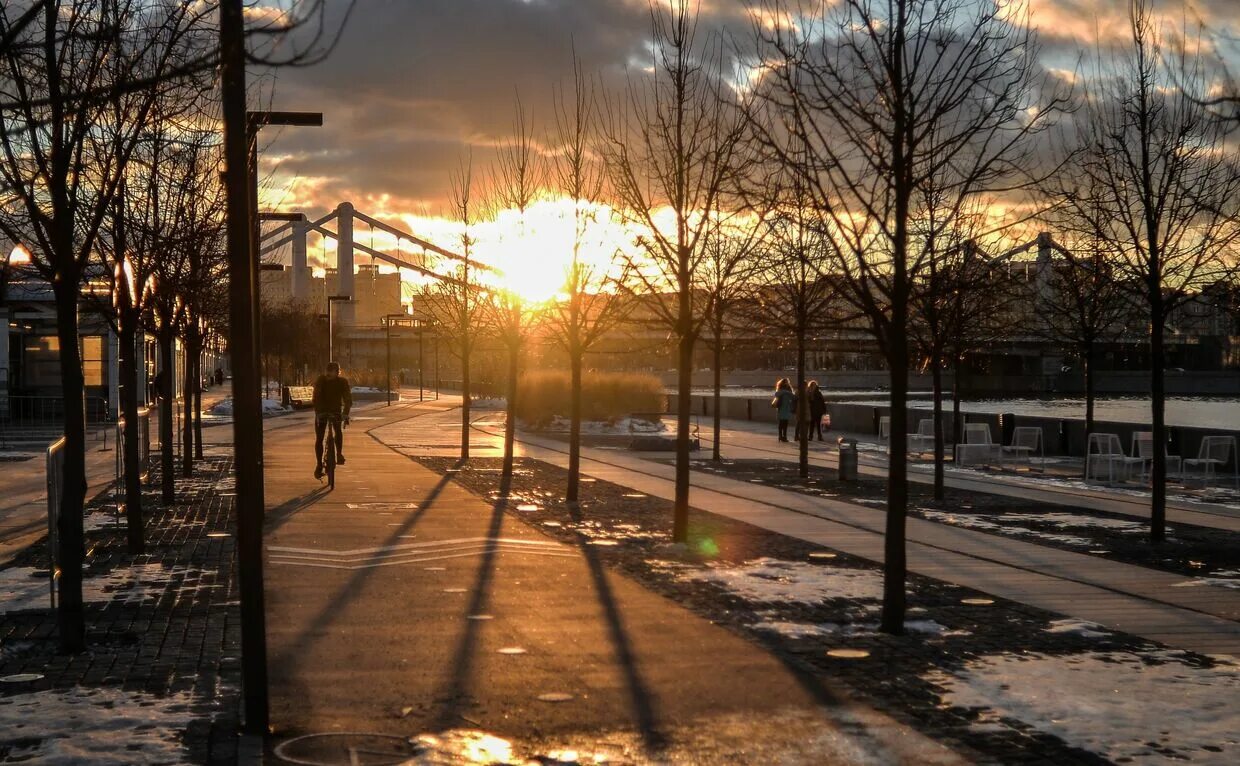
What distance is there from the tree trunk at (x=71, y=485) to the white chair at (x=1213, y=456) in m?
17.7

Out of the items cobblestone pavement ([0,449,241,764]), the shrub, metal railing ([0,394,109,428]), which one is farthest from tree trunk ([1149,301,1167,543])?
metal railing ([0,394,109,428])

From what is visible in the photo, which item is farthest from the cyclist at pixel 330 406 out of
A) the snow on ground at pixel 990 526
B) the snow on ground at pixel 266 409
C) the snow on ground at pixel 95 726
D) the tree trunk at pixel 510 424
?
the snow on ground at pixel 266 409

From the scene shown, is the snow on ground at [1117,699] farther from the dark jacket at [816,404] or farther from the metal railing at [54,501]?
the dark jacket at [816,404]

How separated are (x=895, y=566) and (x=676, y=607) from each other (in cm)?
167

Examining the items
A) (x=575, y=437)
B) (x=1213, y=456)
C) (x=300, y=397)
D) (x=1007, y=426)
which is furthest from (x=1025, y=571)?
(x=300, y=397)

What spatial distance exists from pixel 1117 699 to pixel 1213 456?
19176 mm

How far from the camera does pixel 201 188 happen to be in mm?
17516

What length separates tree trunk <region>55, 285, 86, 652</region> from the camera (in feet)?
25.1

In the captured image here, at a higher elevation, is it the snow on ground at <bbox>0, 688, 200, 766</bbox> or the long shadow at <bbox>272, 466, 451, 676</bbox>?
the snow on ground at <bbox>0, 688, 200, 766</bbox>

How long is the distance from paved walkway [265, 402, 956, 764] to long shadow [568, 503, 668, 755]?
0.06 ft

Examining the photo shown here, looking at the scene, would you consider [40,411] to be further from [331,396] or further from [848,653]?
[848,653]

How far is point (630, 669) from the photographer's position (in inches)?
295

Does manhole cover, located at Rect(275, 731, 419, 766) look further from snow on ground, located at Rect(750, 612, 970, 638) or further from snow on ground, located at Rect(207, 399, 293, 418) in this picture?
snow on ground, located at Rect(207, 399, 293, 418)

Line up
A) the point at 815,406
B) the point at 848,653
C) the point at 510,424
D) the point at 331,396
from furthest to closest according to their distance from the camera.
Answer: the point at 815,406
the point at 510,424
the point at 331,396
the point at 848,653
